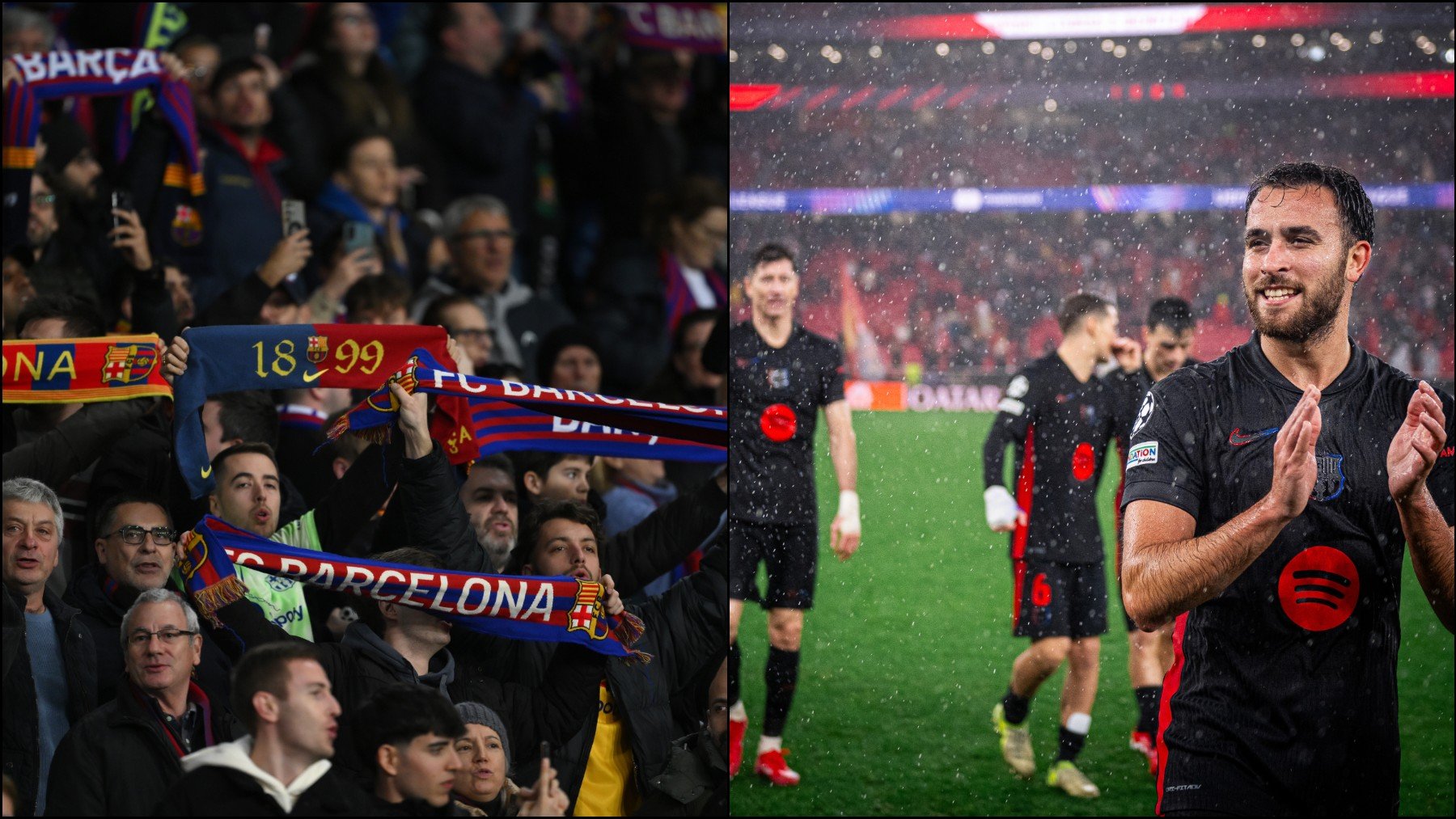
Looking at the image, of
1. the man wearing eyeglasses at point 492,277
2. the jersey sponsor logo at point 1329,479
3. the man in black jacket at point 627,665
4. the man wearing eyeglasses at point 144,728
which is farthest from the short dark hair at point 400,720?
the man wearing eyeglasses at point 492,277

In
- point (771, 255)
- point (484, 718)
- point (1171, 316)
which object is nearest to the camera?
point (484, 718)

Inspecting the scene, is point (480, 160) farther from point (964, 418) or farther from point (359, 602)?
point (359, 602)

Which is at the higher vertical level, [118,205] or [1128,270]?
[1128,270]

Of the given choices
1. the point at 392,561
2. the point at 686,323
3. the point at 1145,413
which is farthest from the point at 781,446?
the point at 1145,413

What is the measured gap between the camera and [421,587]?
10.00ft

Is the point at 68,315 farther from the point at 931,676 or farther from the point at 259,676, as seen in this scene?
the point at 931,676

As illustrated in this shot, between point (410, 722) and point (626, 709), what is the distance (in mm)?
711

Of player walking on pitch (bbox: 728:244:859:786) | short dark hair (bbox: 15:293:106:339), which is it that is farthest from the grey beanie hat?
player walking on pitch (bbox: 728:244:859:786)

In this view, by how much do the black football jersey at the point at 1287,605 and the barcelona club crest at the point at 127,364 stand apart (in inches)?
86.8

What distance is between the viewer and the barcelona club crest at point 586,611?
3.18 meters

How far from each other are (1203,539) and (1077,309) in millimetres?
2354

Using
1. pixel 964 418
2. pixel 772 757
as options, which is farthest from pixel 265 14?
pixel 772 757

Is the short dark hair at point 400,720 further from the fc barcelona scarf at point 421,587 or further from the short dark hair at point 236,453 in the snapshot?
the short dark hair at point 236,453

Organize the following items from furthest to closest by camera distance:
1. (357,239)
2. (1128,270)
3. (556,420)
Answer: (1128,270), (357,239), (556,420)
